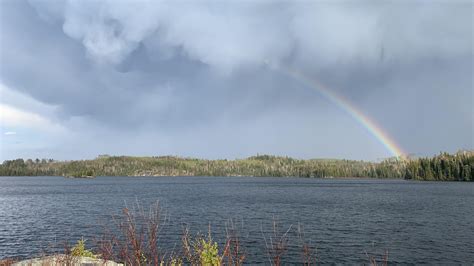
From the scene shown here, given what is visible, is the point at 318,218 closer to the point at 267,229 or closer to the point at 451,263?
the point at 267,229

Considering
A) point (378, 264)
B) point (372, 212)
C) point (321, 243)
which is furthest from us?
point (372, 212)

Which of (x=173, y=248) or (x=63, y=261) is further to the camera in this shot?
(x=173, y=248)

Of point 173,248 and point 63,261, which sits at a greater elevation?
point 63,261

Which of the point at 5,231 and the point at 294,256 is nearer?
the point at 294,256

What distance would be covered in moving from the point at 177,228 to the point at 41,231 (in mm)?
19432

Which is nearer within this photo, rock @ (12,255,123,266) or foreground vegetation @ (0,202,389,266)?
foreground vegetation @ (0,202,389,266)

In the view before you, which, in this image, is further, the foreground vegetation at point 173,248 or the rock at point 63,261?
the rock at point 63,261

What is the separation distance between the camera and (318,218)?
231ft

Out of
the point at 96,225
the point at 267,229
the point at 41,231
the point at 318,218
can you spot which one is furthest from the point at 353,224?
the point at 41,231

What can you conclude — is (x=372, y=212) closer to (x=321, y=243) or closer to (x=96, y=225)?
(x=321, y=243)

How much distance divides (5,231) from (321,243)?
148 ft

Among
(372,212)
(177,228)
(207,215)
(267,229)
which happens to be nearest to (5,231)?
(177,228)

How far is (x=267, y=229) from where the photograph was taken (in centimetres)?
5638

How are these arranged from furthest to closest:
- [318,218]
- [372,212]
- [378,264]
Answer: [372,212], [318,218], [378,264]
